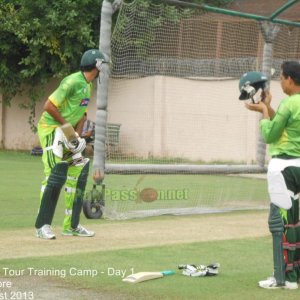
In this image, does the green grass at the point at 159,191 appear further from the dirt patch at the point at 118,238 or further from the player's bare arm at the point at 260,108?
the player's bare arm at the point at 260,108

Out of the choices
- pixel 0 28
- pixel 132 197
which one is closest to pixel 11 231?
pixel 132 197

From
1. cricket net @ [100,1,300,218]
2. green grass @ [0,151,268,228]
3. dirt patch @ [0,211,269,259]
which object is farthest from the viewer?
cricket net @ [100,1,300,218]

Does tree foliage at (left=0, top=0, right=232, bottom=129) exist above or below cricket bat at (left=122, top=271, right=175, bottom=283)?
above

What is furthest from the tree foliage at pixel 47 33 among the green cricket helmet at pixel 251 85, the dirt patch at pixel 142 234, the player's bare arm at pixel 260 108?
the player's bare arm at pixel 260 108

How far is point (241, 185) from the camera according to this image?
1582 centimetres

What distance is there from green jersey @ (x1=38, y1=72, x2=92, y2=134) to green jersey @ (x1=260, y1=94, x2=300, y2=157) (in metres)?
3.18

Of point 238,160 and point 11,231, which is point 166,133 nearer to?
point 238,160

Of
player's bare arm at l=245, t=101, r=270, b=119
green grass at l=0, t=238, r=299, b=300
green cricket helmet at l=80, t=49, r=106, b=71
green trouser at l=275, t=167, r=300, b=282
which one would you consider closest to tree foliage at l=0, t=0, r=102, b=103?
green cricket helmet at l=80, t=49, r=106, b=71

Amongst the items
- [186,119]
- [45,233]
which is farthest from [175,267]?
[186,119]

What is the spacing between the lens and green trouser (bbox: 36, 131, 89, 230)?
10109 millimetres

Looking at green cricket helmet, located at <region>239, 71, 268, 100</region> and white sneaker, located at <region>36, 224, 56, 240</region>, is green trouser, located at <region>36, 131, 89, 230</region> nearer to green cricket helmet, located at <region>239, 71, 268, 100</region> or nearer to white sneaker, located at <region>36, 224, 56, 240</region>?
white sneaker, located at <region>36, 224, 56, 240</region>

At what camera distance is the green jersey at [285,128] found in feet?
24.8

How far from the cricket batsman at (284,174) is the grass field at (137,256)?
1.02 feet

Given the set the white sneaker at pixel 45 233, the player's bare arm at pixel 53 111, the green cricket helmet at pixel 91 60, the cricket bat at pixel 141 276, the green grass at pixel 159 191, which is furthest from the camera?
the green grass at pixel 159 191
